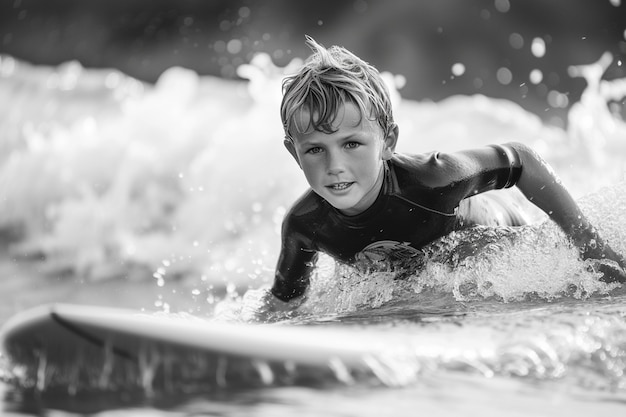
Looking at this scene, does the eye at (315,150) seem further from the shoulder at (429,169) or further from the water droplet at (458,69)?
the water droplet at (458,69)

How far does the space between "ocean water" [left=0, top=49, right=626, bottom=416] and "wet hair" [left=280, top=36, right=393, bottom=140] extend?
46 centimetres

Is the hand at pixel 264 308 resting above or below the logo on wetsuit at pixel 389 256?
below

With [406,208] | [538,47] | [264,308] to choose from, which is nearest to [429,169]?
[406,208]

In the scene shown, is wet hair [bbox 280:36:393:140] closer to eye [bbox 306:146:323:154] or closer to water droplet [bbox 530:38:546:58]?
eye [bbox 306:146:323:154]

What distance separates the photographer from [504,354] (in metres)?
1.41

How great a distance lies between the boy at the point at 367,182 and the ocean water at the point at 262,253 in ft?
0.26

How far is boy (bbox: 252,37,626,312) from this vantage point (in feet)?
6.21

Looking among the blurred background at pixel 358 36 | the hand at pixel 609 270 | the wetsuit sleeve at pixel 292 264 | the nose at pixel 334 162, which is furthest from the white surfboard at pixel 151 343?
the blurred background at pixel 358 36

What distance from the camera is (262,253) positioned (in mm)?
4332

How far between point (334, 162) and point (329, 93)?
169 millimetres

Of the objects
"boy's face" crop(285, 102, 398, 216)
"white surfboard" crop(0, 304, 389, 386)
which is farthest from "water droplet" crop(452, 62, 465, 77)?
"white surfboard" crop(0, 304, 389, 386)

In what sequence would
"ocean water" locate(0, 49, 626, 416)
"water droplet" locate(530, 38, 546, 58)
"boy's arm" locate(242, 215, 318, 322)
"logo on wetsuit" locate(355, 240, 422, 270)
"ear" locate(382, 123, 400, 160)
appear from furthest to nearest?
Answer: "water droplet" locate(530, 38, 546, 58)
"boy's arm" locate(242, 215, 318, 322)
"logo on wetsuit" locate(355, 240, 422, 270)
"ear" locate(382, 123, 400, 160)
"ocean water" locate(0, 49, 626, 416)

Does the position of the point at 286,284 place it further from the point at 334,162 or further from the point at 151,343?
the point at 151,343

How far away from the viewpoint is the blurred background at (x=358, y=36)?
593 centimetres
